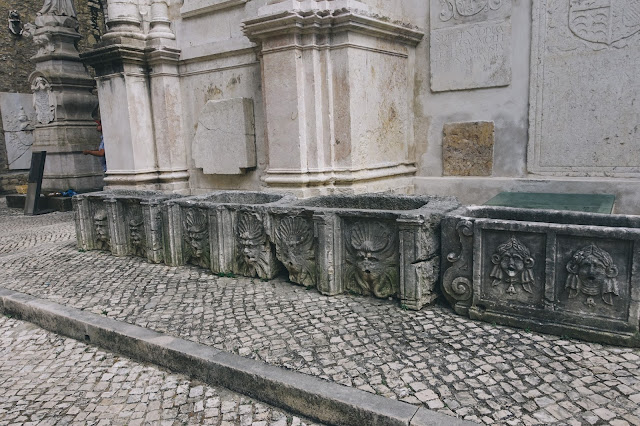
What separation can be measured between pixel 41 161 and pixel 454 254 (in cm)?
859

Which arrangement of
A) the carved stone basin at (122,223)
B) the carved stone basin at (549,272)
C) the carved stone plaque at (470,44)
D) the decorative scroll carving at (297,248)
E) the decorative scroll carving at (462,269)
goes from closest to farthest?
1. the carved stone basin at (549,272)
2. the decorative scroll carving at (462,269)
3. the decorative scroll carving at (297,248)
4. the carved stone basin at (122,223)
5. the carved stone plaque at (470,44)

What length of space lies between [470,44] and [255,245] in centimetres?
371

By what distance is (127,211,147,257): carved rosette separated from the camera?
531cm

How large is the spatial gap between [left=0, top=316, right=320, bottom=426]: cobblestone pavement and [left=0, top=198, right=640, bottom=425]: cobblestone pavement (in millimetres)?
311

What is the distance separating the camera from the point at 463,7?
5.83 m

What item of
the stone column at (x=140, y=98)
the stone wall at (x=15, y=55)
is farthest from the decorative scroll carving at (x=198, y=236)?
the stone wall at (x=15, y=55)

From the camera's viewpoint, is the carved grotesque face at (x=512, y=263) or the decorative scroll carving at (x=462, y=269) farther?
the decorative scroll carving at (x=462, y=269)

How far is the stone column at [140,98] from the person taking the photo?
6.93m

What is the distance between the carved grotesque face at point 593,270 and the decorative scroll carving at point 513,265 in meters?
0.30

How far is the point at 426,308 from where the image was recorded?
354 centimetres

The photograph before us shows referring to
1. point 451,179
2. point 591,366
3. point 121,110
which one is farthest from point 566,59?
point 121,110

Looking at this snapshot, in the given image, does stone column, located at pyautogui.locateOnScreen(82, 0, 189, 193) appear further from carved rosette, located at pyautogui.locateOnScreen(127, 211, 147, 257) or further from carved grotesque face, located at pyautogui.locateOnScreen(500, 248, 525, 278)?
carved grotesque face, located at pyautogui.locateOnScreen(500, 248, 525, 278)

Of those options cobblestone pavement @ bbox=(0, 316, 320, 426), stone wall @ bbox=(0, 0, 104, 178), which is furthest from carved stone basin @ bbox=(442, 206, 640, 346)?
stone wall @ bbox=(0, 0, 104, 178)

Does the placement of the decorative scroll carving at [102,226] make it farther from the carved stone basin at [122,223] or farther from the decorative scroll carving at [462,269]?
the decorative scroll carving at [462,269]
